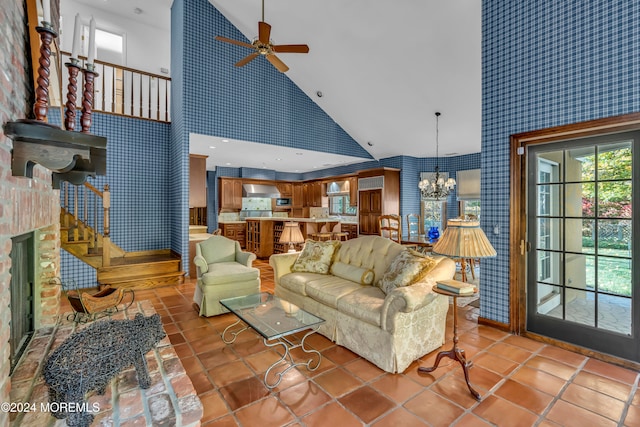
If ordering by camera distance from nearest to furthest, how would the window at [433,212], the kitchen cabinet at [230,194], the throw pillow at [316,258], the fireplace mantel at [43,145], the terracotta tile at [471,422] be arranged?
1. the fireplace mantel at [43,145]
2. the terracotta tile at [471,422]
3. the throw pillow at [316,258]
4. the window at [433,212]
5. the kitchen cabinet at [230,194]

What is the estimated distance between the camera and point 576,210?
9.28 ft

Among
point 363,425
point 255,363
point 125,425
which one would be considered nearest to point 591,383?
point 363,425

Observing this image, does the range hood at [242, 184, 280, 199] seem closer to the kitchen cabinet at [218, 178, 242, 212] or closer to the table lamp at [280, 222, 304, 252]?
the kitchen cabinet at [218, 178, 242, 212]

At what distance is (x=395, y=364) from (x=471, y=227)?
122 centimetres

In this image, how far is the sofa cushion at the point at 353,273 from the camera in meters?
3.24

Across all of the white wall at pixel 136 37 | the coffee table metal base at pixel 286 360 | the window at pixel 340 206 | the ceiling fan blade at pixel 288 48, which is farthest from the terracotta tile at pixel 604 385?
the white wall at pixel 136 37

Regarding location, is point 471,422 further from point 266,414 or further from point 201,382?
point 201,382

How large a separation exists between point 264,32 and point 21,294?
3.33m

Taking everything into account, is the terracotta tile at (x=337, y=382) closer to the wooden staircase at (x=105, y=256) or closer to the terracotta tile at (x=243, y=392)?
the terracotta tile at (x=243, y=392)

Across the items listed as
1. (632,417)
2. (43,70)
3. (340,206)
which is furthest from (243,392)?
(340,206)

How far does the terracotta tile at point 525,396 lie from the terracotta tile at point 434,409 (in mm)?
419

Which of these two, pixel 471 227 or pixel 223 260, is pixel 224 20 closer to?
pixel 223 260

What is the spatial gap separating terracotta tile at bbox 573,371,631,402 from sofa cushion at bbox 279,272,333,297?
231 cm

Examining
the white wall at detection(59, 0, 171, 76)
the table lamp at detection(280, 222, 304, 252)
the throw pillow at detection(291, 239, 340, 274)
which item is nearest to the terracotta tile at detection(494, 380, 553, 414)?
the throw pillow at detection(291, 239, 340, 274)
